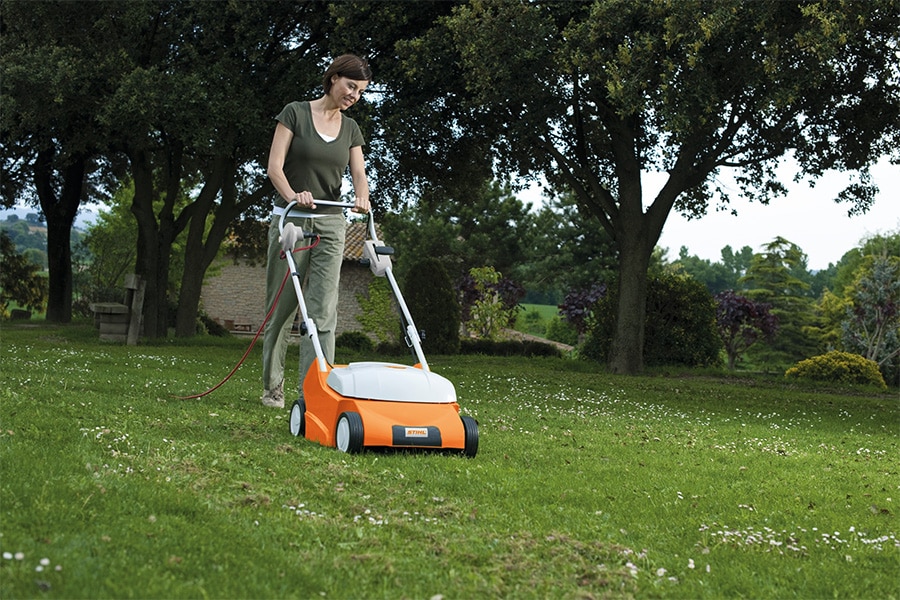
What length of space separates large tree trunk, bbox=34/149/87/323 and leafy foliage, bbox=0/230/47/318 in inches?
290

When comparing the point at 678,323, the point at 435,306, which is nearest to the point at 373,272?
the point at 678,323

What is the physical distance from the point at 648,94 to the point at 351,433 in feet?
32.6

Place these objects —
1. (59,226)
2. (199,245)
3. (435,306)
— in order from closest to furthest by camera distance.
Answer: (199,245)
(435,306)
(59,226)

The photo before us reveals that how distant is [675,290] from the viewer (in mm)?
21031

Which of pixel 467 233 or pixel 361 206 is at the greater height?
pixel 467 233

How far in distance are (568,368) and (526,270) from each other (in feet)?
81.7

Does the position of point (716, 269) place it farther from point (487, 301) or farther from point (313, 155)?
point (313, 155)

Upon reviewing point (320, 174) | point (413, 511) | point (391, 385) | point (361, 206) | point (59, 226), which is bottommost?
point (413, 511)

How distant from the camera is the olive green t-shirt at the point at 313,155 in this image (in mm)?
7223

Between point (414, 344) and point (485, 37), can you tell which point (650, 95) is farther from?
point (414, 344)

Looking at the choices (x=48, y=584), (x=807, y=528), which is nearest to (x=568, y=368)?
(x=807, y=528)

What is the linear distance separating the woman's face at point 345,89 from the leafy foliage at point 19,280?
103ft

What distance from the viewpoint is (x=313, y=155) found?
7258 mm

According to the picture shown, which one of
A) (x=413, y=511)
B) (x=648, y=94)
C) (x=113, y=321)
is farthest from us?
(x=113, y=321)
